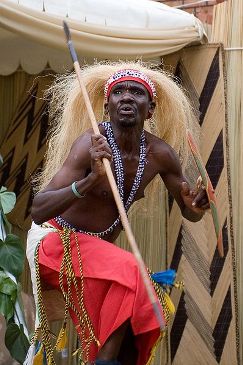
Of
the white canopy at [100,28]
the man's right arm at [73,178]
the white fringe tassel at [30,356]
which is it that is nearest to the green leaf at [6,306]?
the white fringe tassel at [30,356]

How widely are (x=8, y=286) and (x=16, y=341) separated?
0.30 m

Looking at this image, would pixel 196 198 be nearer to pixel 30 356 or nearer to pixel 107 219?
pixel 107 219

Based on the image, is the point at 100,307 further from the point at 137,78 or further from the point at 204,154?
the point at 204,154

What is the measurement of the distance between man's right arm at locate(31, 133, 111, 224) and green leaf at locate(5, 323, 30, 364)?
981 millimetres

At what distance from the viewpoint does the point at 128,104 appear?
182 inches

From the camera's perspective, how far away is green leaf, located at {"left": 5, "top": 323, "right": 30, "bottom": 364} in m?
5.26

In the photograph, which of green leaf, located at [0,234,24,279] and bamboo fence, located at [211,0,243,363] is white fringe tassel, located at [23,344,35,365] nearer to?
green leaf, located at [0,234,24,279]

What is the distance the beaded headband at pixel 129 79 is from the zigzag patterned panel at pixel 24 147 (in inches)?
94.5

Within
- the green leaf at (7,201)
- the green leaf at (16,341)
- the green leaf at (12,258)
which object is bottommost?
the green leaf at (16,341)

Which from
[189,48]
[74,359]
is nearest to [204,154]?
[189,48]

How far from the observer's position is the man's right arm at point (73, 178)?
4.25 metres

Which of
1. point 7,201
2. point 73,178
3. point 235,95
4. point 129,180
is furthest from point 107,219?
point 235,95

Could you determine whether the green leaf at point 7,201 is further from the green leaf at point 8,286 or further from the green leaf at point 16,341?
the green leaf at point 16,341

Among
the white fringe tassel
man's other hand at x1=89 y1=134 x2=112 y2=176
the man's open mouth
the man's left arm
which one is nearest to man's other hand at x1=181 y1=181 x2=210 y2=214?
the man's left arm
